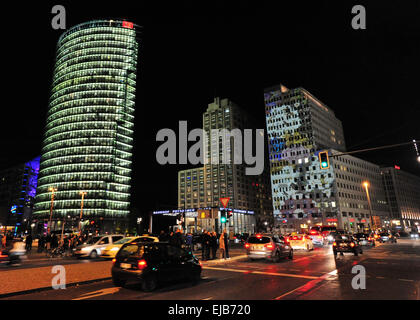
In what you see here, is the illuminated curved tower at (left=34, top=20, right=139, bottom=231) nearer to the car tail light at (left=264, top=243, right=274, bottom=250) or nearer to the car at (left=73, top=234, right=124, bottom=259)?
the car at (left=73, top=234, right=124, bottom=259)

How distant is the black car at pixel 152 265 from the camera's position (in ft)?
27.4

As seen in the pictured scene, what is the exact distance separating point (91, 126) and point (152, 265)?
104 meters

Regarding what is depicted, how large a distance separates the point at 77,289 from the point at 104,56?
382 feet

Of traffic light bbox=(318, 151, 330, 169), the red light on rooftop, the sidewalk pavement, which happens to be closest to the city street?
the sidewalk pavement

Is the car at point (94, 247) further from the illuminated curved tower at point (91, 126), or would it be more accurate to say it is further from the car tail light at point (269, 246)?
the illuminated curved tower at point (91, 126)

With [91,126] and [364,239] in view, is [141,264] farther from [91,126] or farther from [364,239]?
[91,126]

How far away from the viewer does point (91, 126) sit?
10100 centimetres

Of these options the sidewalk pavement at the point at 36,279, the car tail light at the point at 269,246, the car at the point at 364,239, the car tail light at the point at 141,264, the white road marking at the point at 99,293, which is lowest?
the car at the point at 364,239

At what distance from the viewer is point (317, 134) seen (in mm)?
108188

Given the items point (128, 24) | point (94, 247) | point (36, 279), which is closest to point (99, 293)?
point (36, 279)

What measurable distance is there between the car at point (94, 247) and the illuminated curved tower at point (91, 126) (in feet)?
259

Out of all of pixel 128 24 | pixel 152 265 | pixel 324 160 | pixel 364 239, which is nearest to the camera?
pixel 152 265

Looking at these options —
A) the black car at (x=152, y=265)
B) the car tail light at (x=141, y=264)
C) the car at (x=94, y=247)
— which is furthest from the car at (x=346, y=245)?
the car at (x=94, y=247)
